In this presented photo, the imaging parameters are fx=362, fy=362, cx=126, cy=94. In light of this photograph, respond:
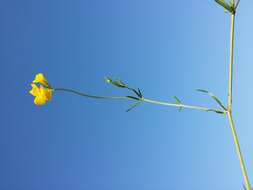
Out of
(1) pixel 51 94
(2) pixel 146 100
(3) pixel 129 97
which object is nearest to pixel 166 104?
(2) pixel 146 100

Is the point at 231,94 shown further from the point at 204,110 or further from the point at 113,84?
the point at 113,84

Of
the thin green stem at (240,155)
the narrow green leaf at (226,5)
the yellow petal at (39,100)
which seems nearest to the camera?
the thin green stem at (240,155)

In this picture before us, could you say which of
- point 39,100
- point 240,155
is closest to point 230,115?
point 240,155

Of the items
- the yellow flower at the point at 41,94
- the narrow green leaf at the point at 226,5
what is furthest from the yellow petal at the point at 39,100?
the narrow green leaf at the point at 226,5

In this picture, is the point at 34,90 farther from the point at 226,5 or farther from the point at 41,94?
the point at 226,5

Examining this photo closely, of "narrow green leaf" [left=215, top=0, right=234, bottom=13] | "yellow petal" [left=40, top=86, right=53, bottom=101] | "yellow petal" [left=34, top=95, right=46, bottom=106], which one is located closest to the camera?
"narrow green leaf" [left=215, top=0, right=234, bottom=13]

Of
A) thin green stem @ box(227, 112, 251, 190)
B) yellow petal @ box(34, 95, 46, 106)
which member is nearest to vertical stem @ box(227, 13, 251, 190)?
thin green stem @ box(227, 112, 251, 190)

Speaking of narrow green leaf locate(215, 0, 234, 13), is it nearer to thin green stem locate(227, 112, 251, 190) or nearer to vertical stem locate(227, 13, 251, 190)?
vertical stem locate(227, 13, 251, 190)

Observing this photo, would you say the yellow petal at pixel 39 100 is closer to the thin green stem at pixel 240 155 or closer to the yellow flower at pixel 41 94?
the yellow flower at pixel 41 94
